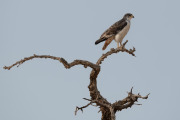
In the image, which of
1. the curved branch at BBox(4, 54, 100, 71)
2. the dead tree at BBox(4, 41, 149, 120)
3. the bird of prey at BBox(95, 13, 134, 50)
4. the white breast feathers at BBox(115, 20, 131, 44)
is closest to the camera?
the curved branch at BBox(4, 54, 100, 71)

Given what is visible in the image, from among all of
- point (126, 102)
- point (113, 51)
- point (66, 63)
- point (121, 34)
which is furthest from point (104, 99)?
point (121, 34)

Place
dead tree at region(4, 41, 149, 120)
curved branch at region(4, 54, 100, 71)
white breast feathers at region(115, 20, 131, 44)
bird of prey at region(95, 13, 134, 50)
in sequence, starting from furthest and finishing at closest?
white breast feathers at region(115, 20, 131, 44)
bird of prey at region(95, 13, 134, 50)
dead tree at region(4, 41, 149, 120)
curved branch at region(4, 54, 100, 71)

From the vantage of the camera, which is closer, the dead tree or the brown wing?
the dead tree

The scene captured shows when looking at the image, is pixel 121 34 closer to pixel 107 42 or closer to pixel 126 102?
pixel 107 42

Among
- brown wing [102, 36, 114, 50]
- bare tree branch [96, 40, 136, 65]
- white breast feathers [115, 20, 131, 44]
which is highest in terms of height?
white breast feathers [115, 20, 131, 44]

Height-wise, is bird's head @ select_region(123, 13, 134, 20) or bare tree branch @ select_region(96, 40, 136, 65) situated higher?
bird's head @ select_region(123, 13, 134, 20)

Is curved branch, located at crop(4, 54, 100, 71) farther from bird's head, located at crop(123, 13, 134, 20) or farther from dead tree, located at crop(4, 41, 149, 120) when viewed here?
bird's head, located at crop(123, 13, 134, 20)

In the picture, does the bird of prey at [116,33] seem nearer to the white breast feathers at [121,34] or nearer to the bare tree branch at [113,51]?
the white breast feathers at [121,34]

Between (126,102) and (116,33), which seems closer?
(126,102)

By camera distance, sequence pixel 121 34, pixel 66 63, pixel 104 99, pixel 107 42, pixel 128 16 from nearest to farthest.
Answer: pixel 66 63
pixel 104 99
pixel 107 42
pixel 121 34
pixel 128 16

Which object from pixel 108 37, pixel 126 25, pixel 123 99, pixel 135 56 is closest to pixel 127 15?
pixel 126 25

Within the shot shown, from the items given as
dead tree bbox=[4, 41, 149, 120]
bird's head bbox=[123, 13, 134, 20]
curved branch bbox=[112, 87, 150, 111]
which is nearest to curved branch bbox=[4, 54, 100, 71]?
dead tree bbox=[4, 41, 149, 120]

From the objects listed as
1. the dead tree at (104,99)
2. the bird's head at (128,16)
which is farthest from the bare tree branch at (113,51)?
the bird's head at (128,16)

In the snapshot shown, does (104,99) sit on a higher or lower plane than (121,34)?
lower
